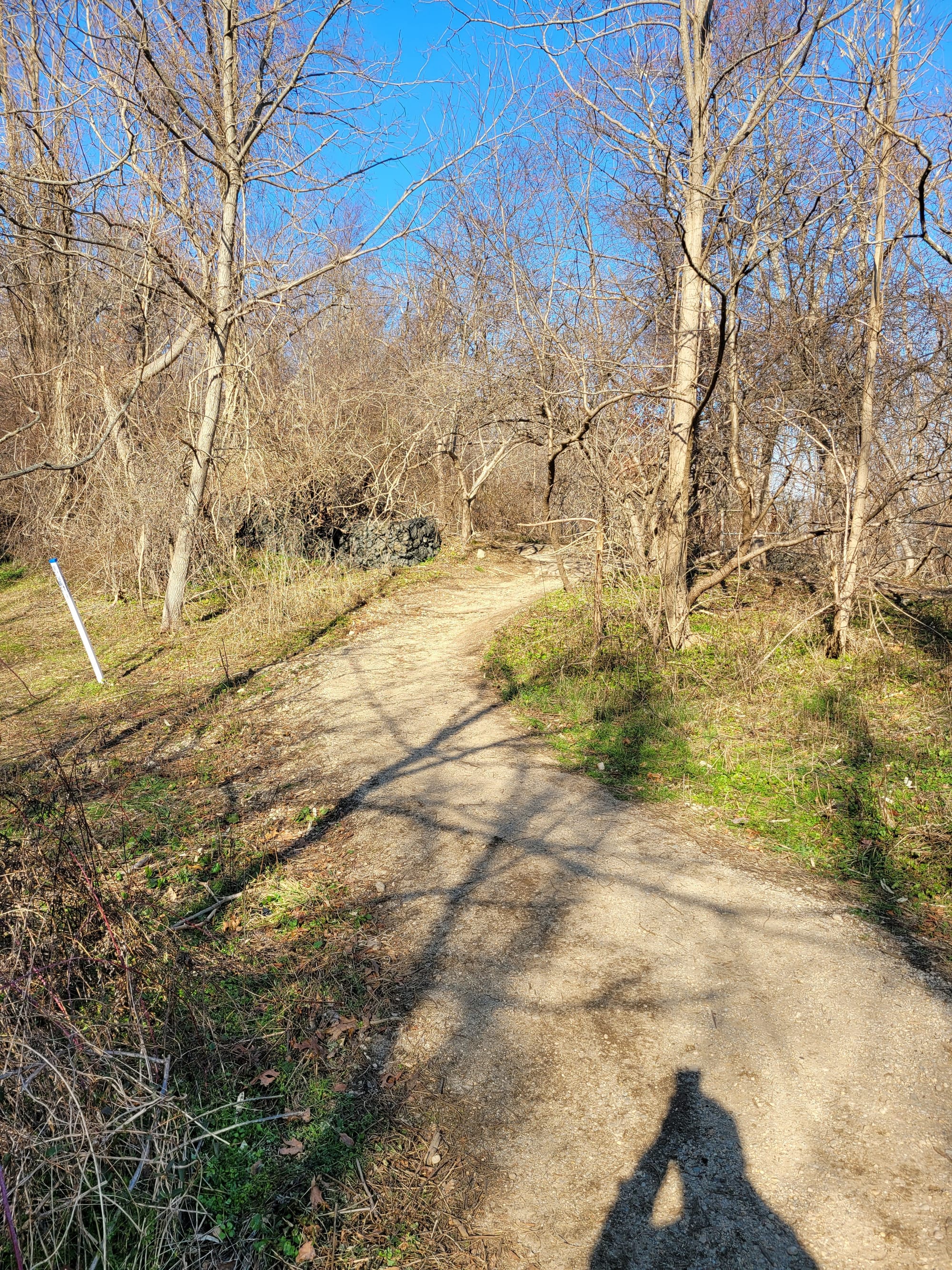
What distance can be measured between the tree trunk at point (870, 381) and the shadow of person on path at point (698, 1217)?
5.09 metres

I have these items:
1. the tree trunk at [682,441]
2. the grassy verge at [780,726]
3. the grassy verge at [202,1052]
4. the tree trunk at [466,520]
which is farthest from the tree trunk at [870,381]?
the tree trunk at [466,520]

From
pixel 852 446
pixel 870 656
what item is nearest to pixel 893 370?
pixel 852 446

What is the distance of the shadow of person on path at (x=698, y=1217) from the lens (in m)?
2.37

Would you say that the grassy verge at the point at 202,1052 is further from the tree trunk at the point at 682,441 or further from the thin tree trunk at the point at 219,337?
the thin tree trunk at the point at 219,337

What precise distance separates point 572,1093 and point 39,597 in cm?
1356

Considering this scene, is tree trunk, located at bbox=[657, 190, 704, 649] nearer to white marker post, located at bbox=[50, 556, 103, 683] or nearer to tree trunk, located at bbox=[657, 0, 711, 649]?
tree trunk, located at bbox=[657, 0, 711, 649]

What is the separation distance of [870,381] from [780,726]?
310 centimetres

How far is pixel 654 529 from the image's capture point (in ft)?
27.1

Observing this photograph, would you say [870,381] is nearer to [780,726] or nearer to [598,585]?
[598,585]

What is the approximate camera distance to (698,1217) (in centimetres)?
250

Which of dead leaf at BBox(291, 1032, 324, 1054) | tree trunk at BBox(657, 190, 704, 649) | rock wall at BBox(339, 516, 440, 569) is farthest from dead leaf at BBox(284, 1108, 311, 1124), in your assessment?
rock wall at BBox(339, 516, 440, 569)

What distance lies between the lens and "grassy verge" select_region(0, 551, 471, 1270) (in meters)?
2.37

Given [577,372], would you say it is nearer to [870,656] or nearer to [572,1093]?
[870,656]

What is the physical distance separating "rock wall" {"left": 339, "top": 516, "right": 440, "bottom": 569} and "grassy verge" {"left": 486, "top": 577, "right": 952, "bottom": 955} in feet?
19.5
